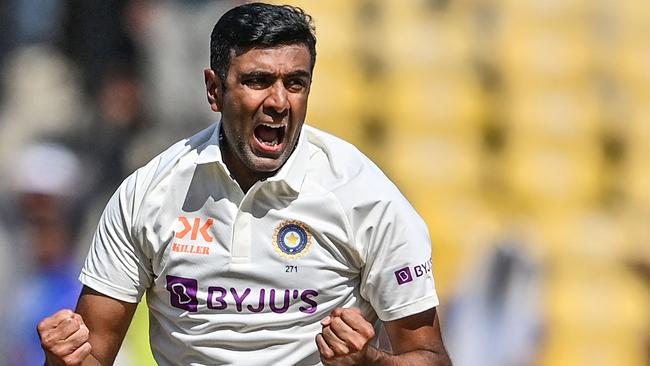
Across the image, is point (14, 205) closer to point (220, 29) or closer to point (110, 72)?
point (110, 72)

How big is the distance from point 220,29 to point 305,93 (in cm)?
29

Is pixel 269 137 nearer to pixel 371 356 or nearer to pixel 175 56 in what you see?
pixel 371 356

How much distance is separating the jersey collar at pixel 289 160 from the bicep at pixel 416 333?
0.46 metres

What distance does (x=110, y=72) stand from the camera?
6500 millimetres

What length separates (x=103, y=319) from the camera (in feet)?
11.8

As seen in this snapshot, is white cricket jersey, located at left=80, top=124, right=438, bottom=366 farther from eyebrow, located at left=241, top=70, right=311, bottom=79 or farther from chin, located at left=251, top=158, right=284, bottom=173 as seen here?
eyebrow, located at left=241, top=70, right=311, bottom=79

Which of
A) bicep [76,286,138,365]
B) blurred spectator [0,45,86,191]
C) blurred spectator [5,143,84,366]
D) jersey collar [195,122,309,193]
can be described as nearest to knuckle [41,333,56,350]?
bicep [76,286,138,365]

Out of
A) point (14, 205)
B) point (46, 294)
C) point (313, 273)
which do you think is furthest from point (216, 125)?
point (14, 205)

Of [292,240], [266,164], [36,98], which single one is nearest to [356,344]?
[292,240]

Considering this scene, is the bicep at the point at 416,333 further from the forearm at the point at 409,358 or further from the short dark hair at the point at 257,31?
the short dark hair at the point at 257,31

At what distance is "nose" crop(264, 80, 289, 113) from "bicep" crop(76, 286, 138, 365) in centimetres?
71

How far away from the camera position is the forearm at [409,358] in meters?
3.30

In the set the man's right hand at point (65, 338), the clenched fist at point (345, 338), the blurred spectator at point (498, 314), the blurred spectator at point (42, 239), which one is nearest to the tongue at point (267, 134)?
the clenched fist at point (345, 338)

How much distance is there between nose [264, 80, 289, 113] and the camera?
338 centimetres
